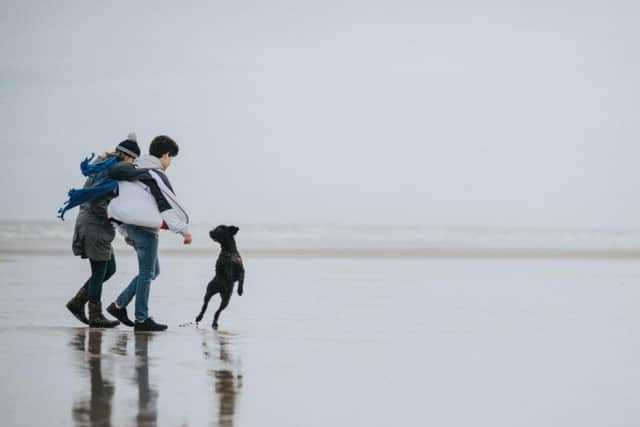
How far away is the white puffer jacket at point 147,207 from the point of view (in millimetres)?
8469

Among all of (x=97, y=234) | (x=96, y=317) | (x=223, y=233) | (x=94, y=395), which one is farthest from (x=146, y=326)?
(x=94, y=395)

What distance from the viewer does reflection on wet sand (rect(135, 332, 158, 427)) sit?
16.8ft

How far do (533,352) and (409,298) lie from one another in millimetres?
4577

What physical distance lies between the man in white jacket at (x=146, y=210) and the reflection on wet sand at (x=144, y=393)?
0.85 m

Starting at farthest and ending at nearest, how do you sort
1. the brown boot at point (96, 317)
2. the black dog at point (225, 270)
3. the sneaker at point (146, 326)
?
1. the black dog at point (225, 270)
2. the brown boot at point (96, 317)
3. the sneaker at point (146, 326)

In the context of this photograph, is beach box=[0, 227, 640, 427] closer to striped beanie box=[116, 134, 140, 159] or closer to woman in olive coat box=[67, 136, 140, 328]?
woman in olive coat box=[67, 136, 140, 328]

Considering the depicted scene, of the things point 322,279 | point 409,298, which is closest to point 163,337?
point 409,298

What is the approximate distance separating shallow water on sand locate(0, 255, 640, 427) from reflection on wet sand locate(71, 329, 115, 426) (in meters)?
0.01

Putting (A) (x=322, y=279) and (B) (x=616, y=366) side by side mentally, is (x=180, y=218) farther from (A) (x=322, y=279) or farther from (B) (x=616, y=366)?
(A) (x=322, y=279)

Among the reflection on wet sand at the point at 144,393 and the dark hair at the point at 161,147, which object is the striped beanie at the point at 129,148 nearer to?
the dark hair at the point at 161,147

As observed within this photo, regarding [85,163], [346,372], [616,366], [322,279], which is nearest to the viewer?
[346,372]

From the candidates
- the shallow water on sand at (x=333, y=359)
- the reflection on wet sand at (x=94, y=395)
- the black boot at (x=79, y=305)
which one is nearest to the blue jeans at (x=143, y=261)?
the shallow water on sand at (x=333, y=359)

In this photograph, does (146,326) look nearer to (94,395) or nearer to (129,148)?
(129,148)

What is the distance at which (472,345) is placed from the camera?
8383mm
